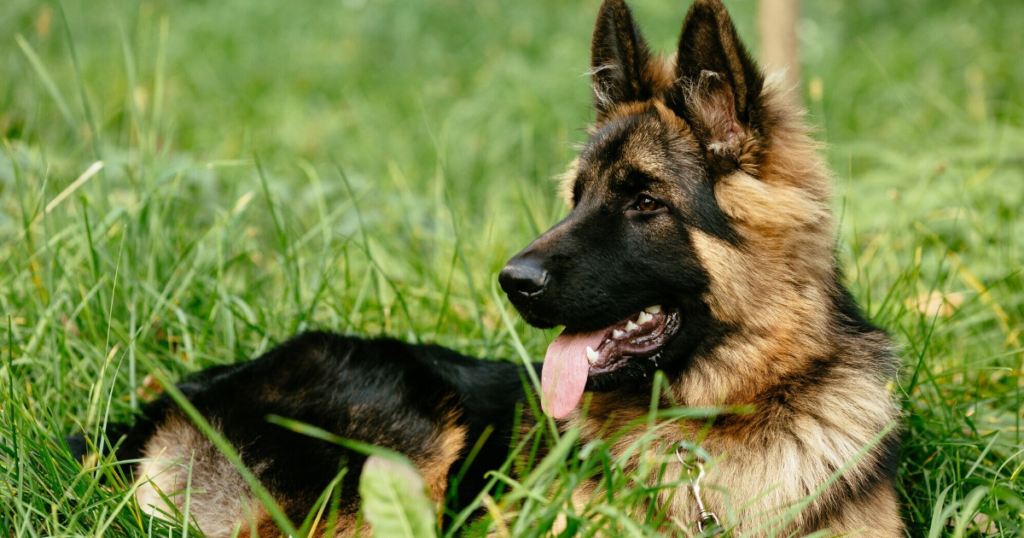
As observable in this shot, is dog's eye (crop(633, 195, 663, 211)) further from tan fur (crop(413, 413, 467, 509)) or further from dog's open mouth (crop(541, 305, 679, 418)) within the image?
tan fur (crop(413, 413, 467, 509))

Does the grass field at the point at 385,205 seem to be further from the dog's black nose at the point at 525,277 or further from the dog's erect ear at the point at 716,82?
the dog's erect ear at the point at 716,82

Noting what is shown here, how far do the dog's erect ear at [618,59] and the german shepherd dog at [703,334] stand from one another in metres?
0.23

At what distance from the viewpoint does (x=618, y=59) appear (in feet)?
9.93

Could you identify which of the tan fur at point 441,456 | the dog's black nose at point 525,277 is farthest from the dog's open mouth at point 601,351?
the tan fur at point 441,456

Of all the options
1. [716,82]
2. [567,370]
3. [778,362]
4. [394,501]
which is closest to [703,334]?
[778,362]

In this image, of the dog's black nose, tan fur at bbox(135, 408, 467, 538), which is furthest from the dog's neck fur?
tan fur at bbox(135, 408, 467, 538)

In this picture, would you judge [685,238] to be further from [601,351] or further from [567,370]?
[567,370]

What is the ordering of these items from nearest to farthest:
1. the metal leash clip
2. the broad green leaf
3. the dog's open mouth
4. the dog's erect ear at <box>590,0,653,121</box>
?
the broad green leaf < the metal leash clip < the dog's open mouth < the dog's erect ear at <box>590,0,653,121</box>

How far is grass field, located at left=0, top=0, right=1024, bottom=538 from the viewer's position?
2.88m

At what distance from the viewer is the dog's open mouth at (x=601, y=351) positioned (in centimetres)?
257

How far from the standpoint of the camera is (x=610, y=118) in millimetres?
3166

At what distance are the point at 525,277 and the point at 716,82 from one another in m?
0.92

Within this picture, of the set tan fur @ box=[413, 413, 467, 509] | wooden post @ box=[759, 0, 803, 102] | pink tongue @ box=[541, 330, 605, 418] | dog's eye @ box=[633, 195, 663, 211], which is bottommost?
tan fur @ box=[413, 413, 467, 509]

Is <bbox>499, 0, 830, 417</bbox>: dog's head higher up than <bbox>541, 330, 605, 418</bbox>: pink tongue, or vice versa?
<bbox>499, 0, 830, 417</bbox>: dog's head
